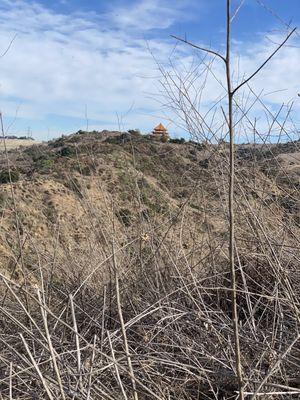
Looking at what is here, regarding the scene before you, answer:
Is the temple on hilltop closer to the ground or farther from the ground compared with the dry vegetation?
farther from the ground

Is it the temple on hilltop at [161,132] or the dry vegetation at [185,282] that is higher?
the temple on hilltop at [161,132]

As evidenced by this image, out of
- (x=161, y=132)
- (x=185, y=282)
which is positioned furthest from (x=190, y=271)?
(x=161, y=132)

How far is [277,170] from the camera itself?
11.7 ft

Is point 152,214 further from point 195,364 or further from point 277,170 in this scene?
point 195,364

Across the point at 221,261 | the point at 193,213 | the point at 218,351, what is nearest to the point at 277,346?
the point at 218,351

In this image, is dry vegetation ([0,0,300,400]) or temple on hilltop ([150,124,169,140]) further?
temple on hilltop ([150,124,169,140])

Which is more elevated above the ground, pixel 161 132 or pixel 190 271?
pixel 161 132

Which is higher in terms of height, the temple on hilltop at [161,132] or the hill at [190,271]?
the temple on hilltop at [161,132]

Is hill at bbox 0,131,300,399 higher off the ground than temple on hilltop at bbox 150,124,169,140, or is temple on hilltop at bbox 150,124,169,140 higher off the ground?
temple on hilltop at bbox 150,124,169,140

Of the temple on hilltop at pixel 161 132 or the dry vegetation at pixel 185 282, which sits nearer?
the dry vegetation at pixel 185 282

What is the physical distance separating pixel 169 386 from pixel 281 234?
4.65 ft

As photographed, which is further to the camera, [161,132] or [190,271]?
[161,132]

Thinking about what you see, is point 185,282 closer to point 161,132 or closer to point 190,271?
point 190,271

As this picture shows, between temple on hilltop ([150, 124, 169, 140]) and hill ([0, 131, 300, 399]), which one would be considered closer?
hill ([0, 131, 300, 399])
